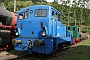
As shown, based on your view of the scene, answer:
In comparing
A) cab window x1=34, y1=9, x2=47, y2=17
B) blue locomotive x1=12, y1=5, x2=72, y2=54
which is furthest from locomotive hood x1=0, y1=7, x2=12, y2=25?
cab window x1=34, y1=9, x2=47, y2=17

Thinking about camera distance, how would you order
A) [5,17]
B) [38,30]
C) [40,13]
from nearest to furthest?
1. [38,30]
2. [40,13]
3. [5,17]

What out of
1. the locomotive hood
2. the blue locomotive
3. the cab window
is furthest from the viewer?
the locomotive hood

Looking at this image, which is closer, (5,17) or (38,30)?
(38,30)

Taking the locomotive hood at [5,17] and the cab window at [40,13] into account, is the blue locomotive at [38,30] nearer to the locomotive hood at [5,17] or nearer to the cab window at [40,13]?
the cab window at [40,13]

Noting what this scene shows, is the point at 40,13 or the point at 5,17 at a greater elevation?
the point at 40,13

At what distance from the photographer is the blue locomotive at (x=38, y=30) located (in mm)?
8922

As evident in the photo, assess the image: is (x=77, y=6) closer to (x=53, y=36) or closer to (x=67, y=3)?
(x=67, y=3)

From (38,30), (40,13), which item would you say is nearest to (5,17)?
(40,13)

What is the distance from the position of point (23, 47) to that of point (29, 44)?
1.75 feet

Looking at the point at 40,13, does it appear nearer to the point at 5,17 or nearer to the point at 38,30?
the point at 38,30

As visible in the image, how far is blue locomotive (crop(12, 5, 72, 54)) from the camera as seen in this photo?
8.92m

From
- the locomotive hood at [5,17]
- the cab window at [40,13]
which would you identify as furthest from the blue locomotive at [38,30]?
the locomotive hood at [5,17]

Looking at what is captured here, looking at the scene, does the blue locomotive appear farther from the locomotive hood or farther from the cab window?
the locomotive hood

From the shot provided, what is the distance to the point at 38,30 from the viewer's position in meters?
9.48
